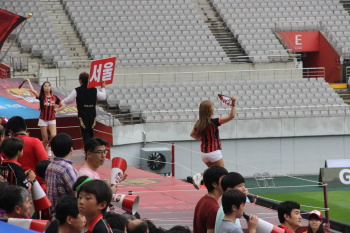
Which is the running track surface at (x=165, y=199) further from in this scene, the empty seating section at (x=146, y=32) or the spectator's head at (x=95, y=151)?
the empty seating section at (x=146, y=32)

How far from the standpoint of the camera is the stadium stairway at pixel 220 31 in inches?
1145

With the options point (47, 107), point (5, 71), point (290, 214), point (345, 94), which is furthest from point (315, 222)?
point (345, 94)

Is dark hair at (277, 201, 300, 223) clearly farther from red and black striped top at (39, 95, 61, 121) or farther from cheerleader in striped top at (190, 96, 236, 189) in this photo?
red and black striped top at (39, 95, 61, 121)

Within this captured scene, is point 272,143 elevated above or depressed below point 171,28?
below

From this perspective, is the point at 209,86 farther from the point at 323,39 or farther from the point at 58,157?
the point at 58,157

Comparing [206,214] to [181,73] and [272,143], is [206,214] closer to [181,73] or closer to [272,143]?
[272,143]

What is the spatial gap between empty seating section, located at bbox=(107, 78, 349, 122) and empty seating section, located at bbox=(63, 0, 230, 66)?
1916 mm

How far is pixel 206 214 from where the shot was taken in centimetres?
679

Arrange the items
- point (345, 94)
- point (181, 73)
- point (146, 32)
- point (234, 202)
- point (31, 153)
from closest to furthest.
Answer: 1. point (234, 202)
2. point (31, 153)
3. point (181, 73)
4. point (345, 94)
5. point (146, 32)

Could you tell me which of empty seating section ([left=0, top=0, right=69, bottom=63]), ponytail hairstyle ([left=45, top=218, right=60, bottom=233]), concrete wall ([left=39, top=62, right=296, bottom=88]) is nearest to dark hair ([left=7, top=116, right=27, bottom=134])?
ponytail hairstyle ([left=45, top=218, right=60, bottom=233])

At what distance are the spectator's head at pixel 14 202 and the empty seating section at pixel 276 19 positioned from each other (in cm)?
2358

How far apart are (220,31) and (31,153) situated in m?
22.6

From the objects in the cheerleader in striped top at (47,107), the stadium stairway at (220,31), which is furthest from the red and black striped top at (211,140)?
the stadium stairway at (220,31)

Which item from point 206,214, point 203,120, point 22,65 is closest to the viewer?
point 206,214
